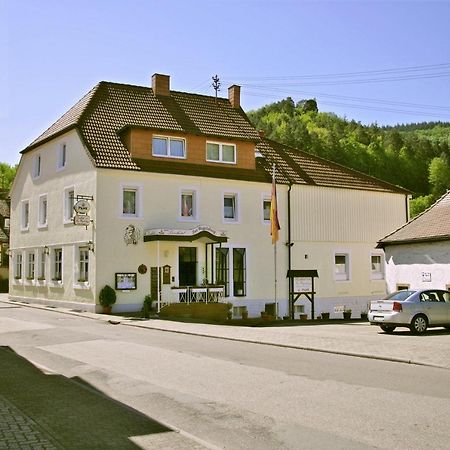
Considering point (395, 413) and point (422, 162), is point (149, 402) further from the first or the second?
point (422, 162)

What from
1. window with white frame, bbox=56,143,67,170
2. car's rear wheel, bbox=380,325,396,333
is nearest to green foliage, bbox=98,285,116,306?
window with white frame, bbox=56,143,67,170

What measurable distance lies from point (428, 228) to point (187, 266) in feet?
38.2

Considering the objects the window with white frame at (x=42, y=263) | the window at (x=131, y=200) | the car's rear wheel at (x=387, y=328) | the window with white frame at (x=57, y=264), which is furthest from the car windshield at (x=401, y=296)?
the window with white frame at (x=42, y=263)

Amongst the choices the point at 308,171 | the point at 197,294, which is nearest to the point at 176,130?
the point at 197,294

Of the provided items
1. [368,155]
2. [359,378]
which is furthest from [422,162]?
[359,378]

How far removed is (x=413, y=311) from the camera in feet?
65.3

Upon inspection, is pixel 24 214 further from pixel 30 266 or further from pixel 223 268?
pixel 223 268

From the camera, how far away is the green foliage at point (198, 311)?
2772 cm

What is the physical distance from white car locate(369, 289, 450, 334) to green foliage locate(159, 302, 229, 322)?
9676 millimetres

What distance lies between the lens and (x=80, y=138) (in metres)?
30.2

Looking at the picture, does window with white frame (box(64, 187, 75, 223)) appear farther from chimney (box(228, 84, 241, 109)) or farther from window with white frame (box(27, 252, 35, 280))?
chimney (box(228, 84, 241, 109))

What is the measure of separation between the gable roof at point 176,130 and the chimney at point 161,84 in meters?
0.32

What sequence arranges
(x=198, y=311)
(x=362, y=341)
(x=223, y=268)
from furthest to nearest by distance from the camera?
(x=223, y=268), (x=198, y=311), (x=362, y=341)

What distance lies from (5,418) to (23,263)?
31.1m
